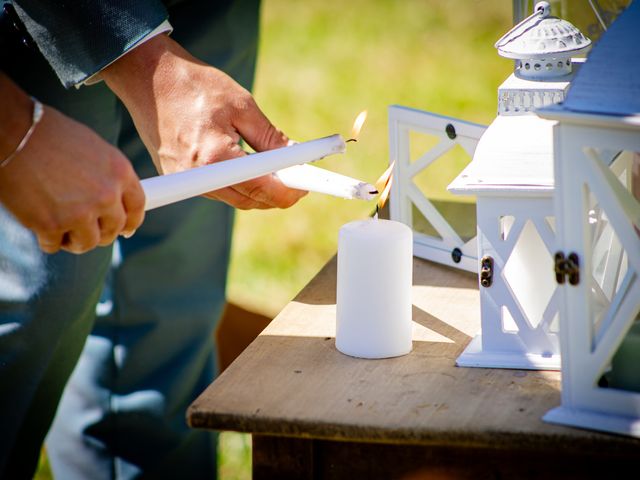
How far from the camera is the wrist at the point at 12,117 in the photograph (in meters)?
0.71

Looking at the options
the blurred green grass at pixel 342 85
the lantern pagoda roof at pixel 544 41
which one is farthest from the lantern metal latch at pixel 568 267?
the blurred green grass at pixel 342 85

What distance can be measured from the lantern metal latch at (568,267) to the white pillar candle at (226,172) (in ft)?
0.82

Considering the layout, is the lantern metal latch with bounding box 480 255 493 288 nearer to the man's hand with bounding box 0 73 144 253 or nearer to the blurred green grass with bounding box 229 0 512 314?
the man's hand with bounding box 0 73 144 253

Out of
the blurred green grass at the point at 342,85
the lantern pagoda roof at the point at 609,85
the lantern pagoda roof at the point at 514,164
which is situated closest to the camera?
the lantern pagoda roof at the point at 609,85

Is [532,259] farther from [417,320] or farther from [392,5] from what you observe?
[392,5]

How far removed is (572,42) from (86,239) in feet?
1.52

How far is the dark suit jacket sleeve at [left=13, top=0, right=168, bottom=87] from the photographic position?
37.8 inches

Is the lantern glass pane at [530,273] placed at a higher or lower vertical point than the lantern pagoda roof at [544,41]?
lower

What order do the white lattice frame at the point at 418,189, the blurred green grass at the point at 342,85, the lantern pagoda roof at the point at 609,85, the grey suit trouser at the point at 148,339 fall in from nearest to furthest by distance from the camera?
the lantern pagoda roof at the point at 609,85 → the white lattice frame at the point at 418,189 → the grey suit trouser at the point at 148,339 → the blurred green grass at the point at 342,85

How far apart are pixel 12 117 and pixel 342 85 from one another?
8.61 ft

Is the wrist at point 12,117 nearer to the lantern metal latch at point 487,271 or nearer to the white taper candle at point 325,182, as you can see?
the white taper candle at point 325,182

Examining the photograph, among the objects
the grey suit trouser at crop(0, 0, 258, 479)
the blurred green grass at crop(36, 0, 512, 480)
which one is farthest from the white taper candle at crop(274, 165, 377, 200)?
the blurred green grass at crop(36, 0, 512, 480)

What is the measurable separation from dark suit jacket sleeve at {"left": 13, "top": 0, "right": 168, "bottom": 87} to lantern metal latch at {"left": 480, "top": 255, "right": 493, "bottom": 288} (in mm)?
421

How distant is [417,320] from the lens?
3.19 feet
